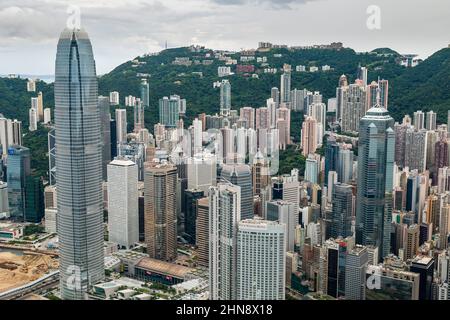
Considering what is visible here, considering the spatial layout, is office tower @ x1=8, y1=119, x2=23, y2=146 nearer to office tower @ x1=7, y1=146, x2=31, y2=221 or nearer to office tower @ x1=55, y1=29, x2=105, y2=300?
office tower @ x1=7, y1=146, x2=31, y2=221

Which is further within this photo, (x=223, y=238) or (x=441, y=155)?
(x=441, y=155)

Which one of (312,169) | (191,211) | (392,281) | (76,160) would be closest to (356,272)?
(392,281)

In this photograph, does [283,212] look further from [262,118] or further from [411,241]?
[262,118]

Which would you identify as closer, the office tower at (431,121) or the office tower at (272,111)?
the office tower at (431,121)

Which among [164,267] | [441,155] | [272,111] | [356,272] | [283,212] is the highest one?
[272,111]

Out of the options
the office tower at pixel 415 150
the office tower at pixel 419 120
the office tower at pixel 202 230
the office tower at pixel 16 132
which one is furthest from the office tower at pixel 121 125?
the office tower at pixel 419 120

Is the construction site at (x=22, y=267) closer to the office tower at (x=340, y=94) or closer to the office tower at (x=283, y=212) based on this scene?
the office tower at (x=283, y=212)

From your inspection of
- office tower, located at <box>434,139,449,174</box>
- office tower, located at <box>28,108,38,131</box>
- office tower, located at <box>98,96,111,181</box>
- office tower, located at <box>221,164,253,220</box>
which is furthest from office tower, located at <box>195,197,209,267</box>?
office tower, located at <box>28,108,38,131</box>
